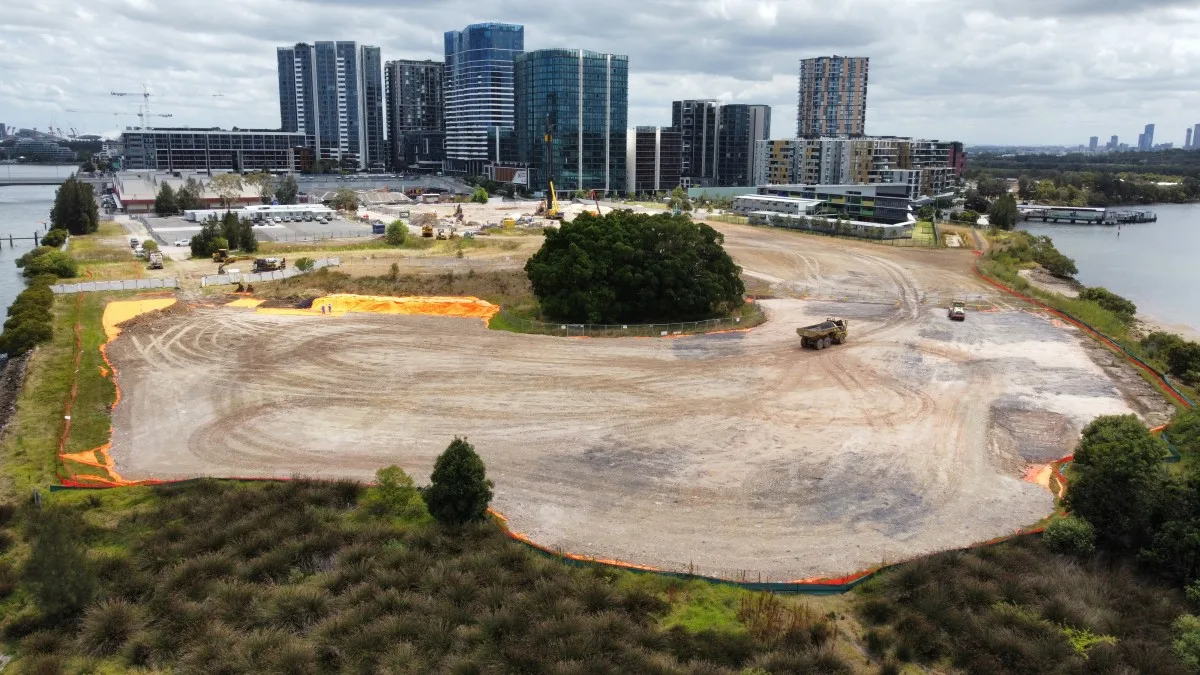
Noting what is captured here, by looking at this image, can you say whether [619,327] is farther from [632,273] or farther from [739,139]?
[739,139]

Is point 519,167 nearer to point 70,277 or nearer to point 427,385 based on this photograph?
point 70,277

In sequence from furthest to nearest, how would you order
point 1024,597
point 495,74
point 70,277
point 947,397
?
point 495,74
point 70,277
point 947,397
point 1024,597

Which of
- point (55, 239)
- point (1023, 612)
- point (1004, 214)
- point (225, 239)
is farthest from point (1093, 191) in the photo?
point (1023, 612)

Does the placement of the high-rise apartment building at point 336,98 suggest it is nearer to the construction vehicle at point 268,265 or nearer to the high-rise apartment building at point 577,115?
the high-rise apartment building at point 577,115

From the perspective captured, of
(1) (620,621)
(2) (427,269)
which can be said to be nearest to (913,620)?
(1) (620,621)

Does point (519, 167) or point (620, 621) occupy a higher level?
point (519, 167)

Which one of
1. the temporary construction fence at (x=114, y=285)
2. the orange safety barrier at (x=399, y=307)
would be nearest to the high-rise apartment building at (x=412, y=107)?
the temporary construction fence at (x=114, y=285)
